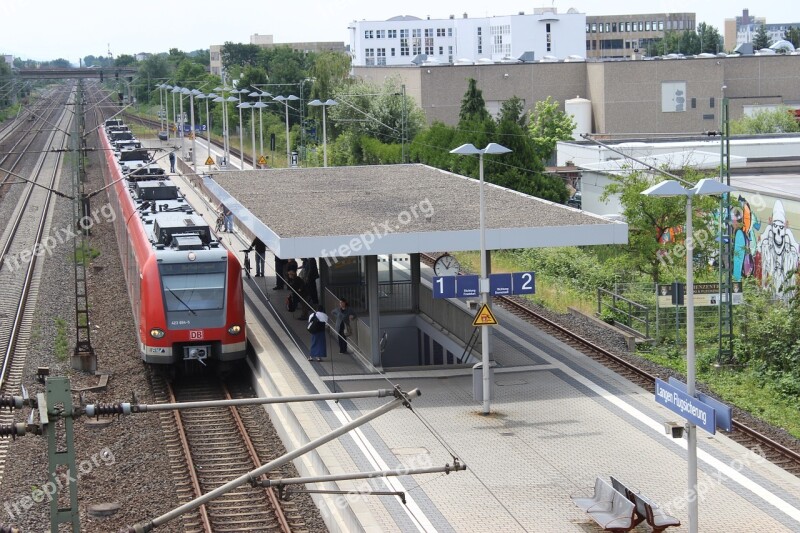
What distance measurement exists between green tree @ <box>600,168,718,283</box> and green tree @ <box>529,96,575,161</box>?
124 feet

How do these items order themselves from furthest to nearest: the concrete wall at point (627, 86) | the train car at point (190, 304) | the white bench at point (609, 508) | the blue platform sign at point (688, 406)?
the concrete wall at point (627, 86)
the train car at point (190, 304)
the white bench at point (609, 508)
the blue platform sign at point (688, 406)

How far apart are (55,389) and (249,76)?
8665cm

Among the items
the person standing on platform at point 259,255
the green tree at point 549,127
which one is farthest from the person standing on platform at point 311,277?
the green tree at point 549,127

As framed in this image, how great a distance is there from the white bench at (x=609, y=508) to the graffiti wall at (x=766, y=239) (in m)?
15.5

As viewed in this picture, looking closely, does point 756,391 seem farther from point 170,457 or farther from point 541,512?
point 170,457

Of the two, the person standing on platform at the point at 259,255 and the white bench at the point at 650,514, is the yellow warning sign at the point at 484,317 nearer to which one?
the white bench at the point at 650,514

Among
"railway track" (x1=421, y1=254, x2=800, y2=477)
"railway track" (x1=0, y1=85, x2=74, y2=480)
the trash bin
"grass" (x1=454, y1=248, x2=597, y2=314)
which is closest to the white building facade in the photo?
"railway track" (x1=0, y1=85, x2=74, y2=480)

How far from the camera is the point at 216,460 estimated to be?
17.8 meters

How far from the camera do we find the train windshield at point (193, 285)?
21.1 metres

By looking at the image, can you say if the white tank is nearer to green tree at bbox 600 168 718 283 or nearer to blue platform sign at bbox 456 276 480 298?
green tree at bbox 600 168 718 283

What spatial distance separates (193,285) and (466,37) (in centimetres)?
11749

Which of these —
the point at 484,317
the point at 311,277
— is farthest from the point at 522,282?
the point at 311,277

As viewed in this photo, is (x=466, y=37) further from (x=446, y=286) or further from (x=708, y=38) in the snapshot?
(x=446, y=286)

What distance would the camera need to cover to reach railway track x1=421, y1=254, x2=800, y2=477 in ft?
55.5
